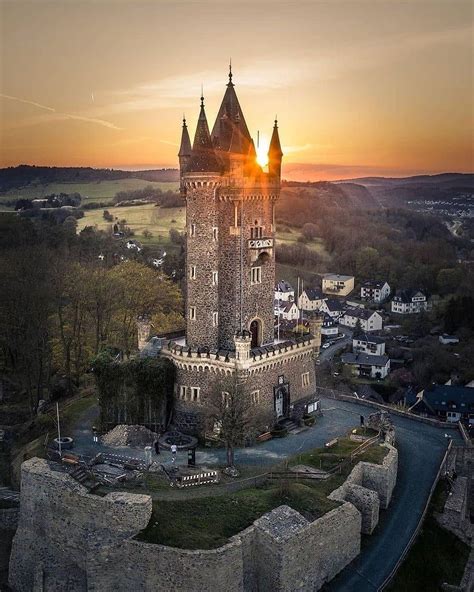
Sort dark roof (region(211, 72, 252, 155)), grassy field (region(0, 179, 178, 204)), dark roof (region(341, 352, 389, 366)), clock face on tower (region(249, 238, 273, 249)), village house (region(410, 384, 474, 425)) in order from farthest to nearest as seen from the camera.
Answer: dark roof (region(341, 352, 389, 366)) < grassy field (region(0, 179, 178, 204)) < village house (region(410, 384, 474, 425)) < dark roof (region(211, 72, 252, 155)) < clock face on tower (region(249, 238, 273, 249))

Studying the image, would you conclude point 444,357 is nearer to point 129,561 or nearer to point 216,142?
point 216,142

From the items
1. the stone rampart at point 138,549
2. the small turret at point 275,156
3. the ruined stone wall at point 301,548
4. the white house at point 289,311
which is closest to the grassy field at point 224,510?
the stone rampart at point 138,549

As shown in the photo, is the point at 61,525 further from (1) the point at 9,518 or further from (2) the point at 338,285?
(2) the point at 338,285

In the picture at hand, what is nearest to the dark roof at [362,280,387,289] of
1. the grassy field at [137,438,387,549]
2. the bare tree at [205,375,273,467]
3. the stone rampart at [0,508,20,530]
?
the bare tree at [205,375,273,467]

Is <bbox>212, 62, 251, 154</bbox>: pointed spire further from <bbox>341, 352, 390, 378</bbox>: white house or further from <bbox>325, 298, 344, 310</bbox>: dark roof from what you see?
<bbox>325, 298, 344, 310</bbox>: dark roof

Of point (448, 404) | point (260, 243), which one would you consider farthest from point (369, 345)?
point (260, 243)

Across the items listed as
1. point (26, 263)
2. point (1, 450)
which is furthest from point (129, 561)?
point (26, 263)
